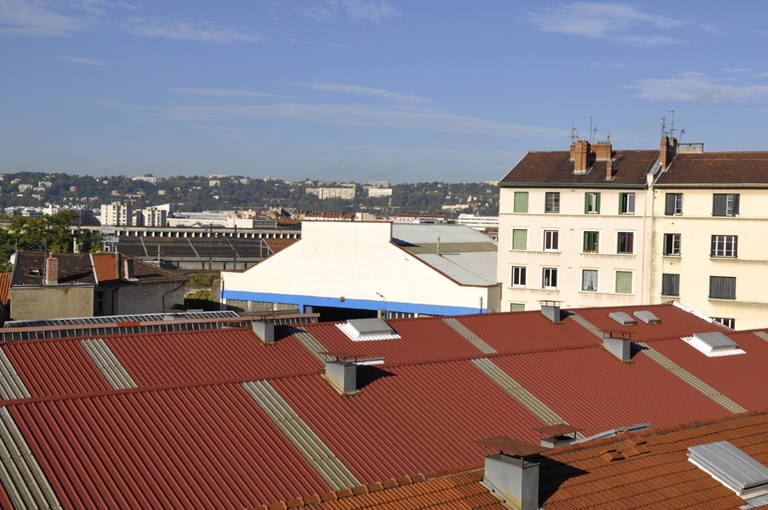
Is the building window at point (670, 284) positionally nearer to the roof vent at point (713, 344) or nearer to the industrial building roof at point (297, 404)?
the roof vent at point (713, 344)

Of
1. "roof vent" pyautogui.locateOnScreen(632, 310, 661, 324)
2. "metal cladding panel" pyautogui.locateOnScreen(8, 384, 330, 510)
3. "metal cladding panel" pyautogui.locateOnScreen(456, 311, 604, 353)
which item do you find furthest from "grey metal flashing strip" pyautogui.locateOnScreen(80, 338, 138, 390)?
"roof vent" pyautogui.locateOnScreen(632, 310, 661, 324)

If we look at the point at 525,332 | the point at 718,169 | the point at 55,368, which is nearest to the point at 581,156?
the point at 718,169

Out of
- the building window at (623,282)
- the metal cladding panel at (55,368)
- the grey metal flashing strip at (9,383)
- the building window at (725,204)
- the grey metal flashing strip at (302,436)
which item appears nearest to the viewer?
the grey metal flashing strip at (302,436)

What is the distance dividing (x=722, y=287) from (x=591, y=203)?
963 centimetres

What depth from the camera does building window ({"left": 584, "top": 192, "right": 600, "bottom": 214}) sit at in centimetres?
5791

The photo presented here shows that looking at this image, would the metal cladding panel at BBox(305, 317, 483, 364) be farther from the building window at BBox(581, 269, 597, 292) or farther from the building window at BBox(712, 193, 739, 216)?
the building window at BBox(712, 193, 739, 216)

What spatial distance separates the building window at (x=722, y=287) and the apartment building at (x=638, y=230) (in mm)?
59

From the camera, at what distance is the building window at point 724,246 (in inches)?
2101

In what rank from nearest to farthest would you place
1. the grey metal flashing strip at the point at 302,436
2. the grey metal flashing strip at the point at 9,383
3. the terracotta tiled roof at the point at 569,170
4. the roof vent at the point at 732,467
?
the roof vent at the point at 732,467
the grey metal flashing strip at the point at 302,436
the grey metal flashing strip at the point at 9,383
the terracotta tiled roof at the point at 569,170

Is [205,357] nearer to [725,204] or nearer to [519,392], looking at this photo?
[519,392]

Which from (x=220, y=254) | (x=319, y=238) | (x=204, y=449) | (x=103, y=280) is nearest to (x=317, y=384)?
(x=204, y=449)

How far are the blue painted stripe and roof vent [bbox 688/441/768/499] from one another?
38.1 meters

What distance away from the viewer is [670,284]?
182 feet

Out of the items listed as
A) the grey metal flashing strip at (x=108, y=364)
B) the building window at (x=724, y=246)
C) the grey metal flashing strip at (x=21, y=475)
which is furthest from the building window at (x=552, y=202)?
the grey metal flashing strip at (x=21, y=475)
